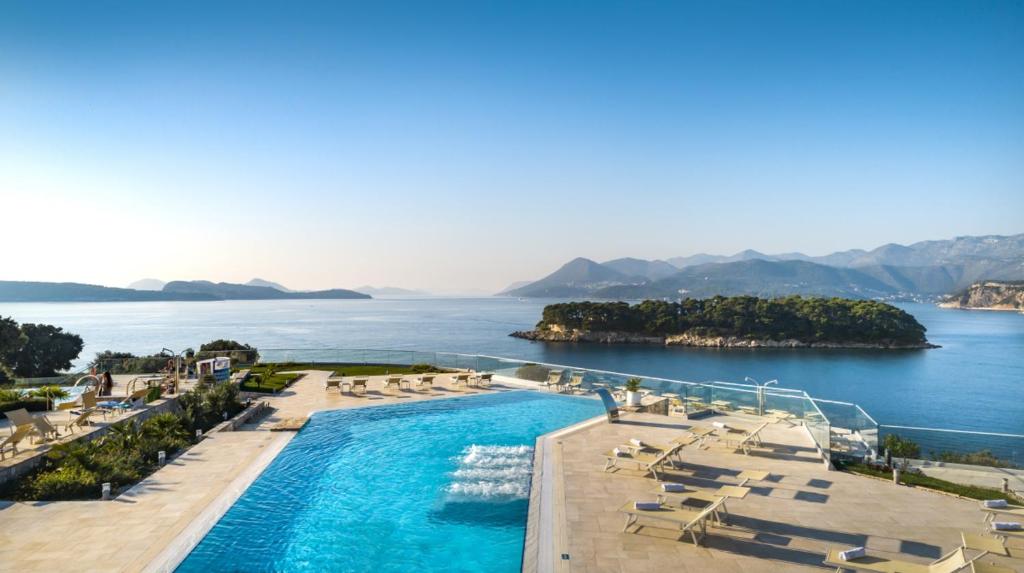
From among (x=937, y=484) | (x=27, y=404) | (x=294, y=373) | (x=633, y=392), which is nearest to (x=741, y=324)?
(x=633, y=392)

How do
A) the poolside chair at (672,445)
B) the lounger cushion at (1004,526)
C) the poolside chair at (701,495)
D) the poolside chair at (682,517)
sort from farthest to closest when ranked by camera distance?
the poolside chair at (672,445), the poolside chair at (701,495), the lounger cushion at (1004,526), the poolside chair at (682,517)

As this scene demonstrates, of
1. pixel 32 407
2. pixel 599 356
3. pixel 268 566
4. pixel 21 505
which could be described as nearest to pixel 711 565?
pixel 268 566

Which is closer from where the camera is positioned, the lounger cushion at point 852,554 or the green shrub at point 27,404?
the lounger cushion at point 852,554

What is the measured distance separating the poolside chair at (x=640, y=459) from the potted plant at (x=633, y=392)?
19.8ft

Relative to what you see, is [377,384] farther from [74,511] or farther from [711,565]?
[711,565]

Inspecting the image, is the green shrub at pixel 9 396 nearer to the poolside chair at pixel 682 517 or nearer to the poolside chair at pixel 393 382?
the poolside chair at pixel 393 382

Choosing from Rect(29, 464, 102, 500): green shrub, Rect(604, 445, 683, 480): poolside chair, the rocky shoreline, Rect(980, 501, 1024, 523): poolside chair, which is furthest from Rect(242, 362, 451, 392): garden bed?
the rocky shoreline

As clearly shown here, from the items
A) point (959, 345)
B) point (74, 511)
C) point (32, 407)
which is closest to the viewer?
point (74, 511)

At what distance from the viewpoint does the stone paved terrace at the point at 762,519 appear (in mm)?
7703

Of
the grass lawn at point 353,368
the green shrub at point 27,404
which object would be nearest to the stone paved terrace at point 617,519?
the green shrub at point 27,404

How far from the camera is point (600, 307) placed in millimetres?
102562

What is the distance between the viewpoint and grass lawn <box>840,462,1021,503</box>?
1074cm

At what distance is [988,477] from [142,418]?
20928mm

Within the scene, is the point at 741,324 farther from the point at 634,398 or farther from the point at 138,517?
the point at 138,517
